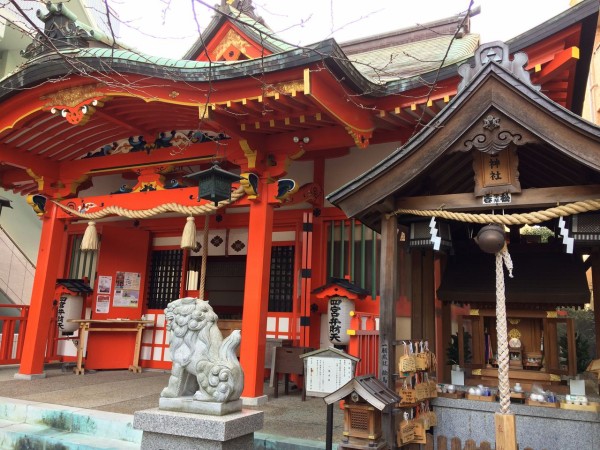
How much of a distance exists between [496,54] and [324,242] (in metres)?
4.65

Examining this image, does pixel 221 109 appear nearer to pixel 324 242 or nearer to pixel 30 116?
pixel 324 242

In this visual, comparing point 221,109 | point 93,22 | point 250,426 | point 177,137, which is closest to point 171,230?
point 177,137

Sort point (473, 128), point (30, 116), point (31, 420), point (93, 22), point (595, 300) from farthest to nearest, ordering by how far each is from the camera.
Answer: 1. point (93, 22)
2. point (30, 116)
3. point (31, 420)
4. point (595, 300)
5. point (473, 128)

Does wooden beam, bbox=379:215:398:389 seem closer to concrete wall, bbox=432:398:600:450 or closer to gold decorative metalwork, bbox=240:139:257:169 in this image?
concrete wall, bbox=432:398:600:450

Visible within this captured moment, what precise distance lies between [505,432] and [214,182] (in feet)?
14.4

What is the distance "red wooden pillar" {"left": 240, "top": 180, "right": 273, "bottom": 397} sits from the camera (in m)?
6.79

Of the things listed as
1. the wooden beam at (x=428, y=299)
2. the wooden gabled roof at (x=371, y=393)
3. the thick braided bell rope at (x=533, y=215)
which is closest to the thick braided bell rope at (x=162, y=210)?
the wooden beam at (x=428, y=299)

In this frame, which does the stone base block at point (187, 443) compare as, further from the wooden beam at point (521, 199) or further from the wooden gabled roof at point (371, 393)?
the wooden beam at point (521, 199)

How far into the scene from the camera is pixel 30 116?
25.4 ft

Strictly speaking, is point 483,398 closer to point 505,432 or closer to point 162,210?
point 505,432

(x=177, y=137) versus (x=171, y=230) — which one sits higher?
(x=177, y=137)

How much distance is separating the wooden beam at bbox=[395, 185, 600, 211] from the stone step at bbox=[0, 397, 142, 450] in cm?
404

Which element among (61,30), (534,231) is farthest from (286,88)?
(534,231)

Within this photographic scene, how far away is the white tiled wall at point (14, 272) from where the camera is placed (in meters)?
13.8
